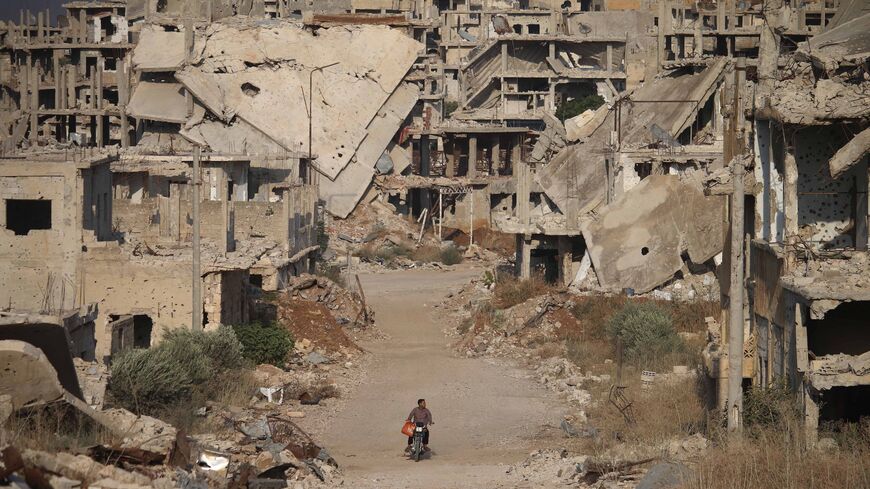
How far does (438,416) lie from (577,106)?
140ft

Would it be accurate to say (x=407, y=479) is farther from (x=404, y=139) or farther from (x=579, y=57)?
(x=579, y=57)

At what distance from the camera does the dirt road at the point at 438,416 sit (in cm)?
2297

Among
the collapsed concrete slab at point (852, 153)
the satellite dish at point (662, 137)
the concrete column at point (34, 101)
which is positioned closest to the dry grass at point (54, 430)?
the collapsed concrete slab at point (852, 153)

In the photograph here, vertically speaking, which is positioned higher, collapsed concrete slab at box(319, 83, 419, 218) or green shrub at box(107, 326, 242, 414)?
collapsed concrete slab at box(319, 83, 419, 218)

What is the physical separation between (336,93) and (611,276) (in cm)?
2520

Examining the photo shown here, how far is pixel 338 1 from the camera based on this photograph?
79.9 meters

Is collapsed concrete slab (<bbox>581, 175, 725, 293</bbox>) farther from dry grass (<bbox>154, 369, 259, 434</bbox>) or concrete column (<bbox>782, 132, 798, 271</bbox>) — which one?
concrete column (<bbox>782, 132, 798, 271</bbox>)

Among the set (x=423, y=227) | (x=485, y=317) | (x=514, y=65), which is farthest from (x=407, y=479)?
(x=514, y=65)

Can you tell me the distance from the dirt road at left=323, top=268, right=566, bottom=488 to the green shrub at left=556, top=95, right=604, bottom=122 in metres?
30.1

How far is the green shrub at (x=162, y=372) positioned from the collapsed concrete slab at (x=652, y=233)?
39.6 ft

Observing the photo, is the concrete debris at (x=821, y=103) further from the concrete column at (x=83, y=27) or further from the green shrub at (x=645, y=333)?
the concrete column at (x=83, y=27)

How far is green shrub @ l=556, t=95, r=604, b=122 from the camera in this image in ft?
226

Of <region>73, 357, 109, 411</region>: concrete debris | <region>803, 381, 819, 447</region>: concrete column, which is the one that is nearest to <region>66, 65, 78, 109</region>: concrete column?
<region>73, 357, 109, 411</region>: concrete debris

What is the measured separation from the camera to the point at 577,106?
6944 cm
